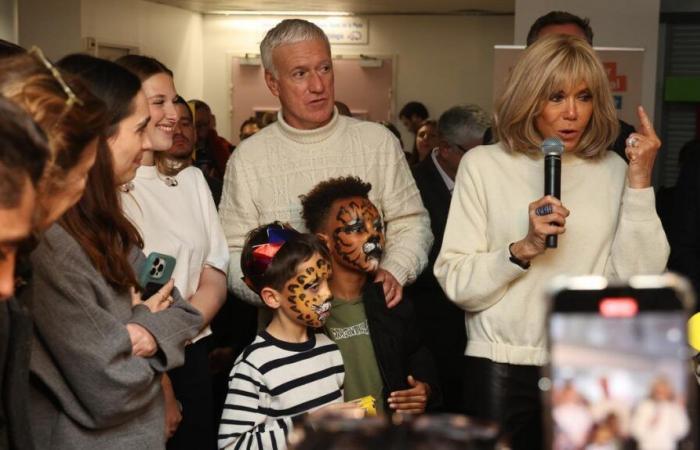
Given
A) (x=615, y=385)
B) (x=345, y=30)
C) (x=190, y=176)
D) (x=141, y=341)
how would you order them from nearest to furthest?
(x=615, y=385), (x=141, y=341), (x=190, y=176), (x=345, y=30)

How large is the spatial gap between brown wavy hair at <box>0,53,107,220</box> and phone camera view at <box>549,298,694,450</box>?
83 cm

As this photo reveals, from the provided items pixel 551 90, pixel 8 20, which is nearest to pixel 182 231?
pixel 551 90

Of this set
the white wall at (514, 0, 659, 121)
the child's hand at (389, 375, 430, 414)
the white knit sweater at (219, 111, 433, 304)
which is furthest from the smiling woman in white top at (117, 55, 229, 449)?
the white wall at (514, 0, 659, 121)

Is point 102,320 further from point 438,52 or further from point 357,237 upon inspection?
point 438,52

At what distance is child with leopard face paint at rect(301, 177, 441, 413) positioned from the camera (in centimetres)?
292

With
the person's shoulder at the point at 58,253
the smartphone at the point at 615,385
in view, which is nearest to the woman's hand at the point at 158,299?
the person's shoulder at the point at 58,253

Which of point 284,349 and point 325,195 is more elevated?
point 325,195

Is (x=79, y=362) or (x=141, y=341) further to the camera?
(x=141, y=341)

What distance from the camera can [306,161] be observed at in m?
3.31

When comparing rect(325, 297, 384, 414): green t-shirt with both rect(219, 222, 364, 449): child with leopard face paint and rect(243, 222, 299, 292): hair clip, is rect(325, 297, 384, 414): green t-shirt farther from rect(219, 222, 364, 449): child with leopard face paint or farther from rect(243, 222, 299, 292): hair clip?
rect(243, 222, 299, 292): hair clip

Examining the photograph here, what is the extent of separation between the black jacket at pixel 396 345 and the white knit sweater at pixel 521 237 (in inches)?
12.1

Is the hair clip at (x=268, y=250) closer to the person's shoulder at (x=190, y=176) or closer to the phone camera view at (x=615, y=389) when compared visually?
the person's shoulder at (x=190, y=176)

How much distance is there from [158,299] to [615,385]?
1559 millimetres

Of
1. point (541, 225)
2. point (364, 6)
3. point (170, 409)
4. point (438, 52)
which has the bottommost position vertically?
point (170, 409)
